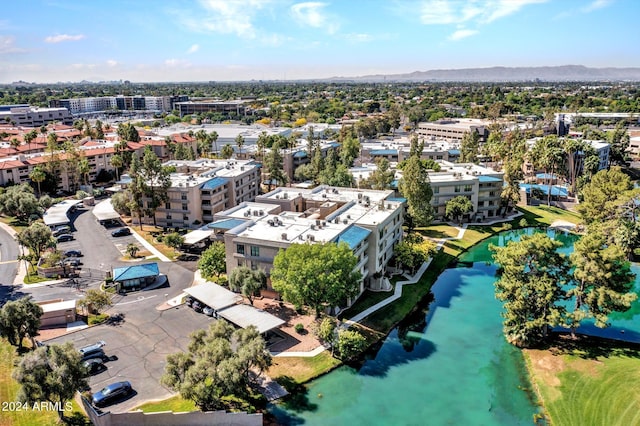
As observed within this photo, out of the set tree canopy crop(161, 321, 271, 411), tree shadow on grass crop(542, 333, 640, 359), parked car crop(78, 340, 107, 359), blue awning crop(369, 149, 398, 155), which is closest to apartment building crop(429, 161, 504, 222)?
blue awning crop(369, 149, 398, 155)

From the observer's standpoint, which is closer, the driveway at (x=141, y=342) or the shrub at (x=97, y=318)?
the driveway at (x=141, y=342)

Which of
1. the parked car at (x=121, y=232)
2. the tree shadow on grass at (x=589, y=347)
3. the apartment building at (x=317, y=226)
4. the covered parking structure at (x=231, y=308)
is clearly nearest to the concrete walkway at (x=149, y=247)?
the parked car at (x=121, y=232)

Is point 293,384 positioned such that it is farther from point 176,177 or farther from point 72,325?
point 176,177

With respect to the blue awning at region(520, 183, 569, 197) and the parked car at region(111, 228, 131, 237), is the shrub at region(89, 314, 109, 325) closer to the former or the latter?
the parked car at region(111, 228, 131, 237)

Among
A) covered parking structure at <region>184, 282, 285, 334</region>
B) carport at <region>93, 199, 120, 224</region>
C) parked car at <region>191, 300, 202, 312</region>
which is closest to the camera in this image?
covered parking structure at <region>184, 282, 285, 334</region>

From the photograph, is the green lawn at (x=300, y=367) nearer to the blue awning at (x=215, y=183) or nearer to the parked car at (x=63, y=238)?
the blue awning at (x=215, y=183)

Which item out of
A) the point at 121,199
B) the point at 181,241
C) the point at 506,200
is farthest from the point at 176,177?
the point at 506,200
